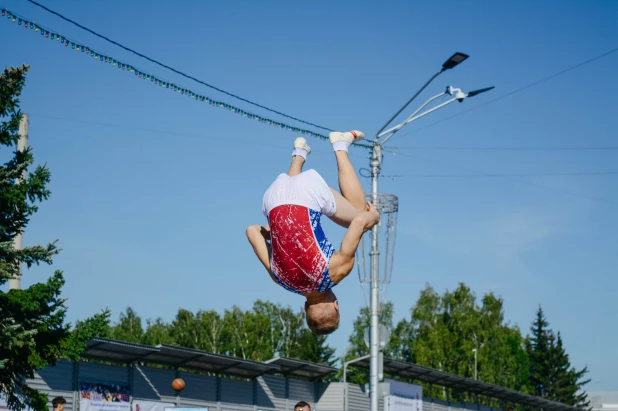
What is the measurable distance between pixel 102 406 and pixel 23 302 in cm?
583

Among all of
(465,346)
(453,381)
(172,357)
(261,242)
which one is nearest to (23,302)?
(172,357)

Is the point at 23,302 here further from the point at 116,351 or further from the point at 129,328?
the point at 129,328

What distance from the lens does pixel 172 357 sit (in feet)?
76.6

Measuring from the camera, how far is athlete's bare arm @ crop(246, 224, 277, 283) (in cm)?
762

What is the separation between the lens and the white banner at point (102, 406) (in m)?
20.4

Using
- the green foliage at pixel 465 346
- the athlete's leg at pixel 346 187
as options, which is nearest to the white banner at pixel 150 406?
the athlete's leg at pixel 346 187

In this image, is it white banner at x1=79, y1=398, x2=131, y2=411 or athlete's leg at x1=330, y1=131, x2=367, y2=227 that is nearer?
athlete's leg at x1=330, y1=131, x2=367, y2=227

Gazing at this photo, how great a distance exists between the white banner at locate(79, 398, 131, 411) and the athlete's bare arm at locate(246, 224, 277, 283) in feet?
46.8

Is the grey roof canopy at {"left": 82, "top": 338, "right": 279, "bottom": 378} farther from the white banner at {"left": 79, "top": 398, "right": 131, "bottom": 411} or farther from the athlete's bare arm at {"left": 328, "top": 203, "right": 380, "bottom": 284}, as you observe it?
the athlete's bare arm at {"left": 328, "top": 203, "right": 380, "bottom": 284}

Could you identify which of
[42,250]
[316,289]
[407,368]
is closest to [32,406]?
[42,250]

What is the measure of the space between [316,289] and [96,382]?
49.9 feet

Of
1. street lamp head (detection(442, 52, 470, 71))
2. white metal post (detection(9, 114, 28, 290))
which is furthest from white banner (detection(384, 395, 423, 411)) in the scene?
white metal post (detection(9, 114, 28, 290))

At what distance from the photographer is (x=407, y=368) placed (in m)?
32.6

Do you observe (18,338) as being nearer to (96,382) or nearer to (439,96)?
(96,382)
